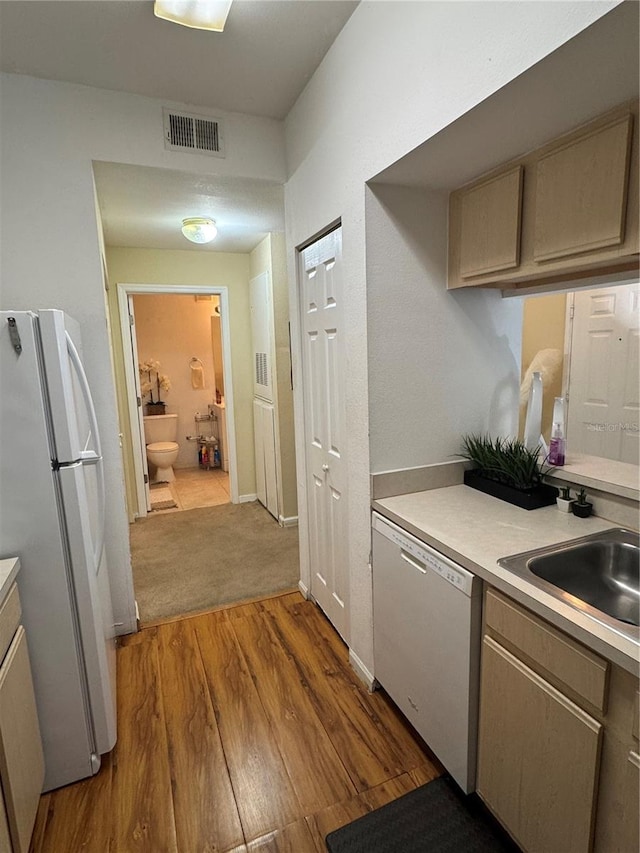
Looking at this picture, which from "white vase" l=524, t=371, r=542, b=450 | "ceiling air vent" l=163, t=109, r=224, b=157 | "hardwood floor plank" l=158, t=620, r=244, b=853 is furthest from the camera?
"ceiling air vent" l=163, t=109, r=224, b=157

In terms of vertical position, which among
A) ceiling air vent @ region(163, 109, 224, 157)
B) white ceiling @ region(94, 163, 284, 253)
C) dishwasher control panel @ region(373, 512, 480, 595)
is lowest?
dishwasher control panel @ region(373, 512, 480, 595)

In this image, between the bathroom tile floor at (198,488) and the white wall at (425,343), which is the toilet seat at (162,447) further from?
the white wall at (425,343)

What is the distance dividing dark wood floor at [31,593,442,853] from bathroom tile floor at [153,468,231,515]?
85.8 inches

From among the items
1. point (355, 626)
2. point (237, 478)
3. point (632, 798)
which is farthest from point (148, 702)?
point (237, 478)

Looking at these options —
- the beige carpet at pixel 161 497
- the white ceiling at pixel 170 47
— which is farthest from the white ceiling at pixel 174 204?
the beige carpet at pixel 161 497

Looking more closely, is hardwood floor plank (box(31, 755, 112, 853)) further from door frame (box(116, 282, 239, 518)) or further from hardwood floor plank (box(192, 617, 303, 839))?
door frame (box(116, 282, 239, 518))

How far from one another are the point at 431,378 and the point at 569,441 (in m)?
0.67

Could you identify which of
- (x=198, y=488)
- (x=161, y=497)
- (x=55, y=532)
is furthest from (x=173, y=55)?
(x=198, y=488)

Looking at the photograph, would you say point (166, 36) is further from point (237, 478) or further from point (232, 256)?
point (237, 478)

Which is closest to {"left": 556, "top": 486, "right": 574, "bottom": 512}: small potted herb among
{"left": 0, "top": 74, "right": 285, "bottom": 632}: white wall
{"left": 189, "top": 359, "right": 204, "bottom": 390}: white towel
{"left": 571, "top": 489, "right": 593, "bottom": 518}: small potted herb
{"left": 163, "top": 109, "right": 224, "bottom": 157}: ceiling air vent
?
{"left": 571, "top": 489, "right": 593, "bottom": 518}: small potted herb

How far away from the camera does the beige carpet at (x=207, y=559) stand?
9.23 ft

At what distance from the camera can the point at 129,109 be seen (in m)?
2.04

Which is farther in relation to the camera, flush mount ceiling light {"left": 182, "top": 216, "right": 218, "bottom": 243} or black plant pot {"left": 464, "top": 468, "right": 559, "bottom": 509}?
flush mount ceiling light {"left": 182, "top": 216, "right": 218, "bottom": 243}

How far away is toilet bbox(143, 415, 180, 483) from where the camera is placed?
5.12 metres
